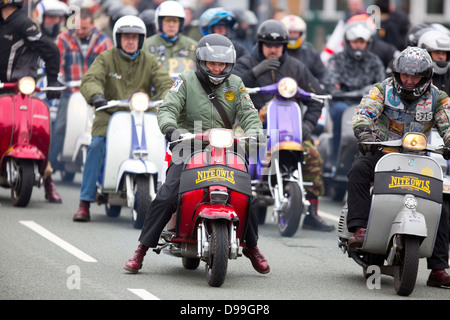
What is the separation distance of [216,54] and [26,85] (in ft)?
13.8

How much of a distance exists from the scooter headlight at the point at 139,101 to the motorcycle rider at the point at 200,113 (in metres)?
2.57

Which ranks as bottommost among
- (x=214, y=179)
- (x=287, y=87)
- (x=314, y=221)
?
(x=314, y=221)

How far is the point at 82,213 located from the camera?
41.4 ft

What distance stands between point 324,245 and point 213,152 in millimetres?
3145

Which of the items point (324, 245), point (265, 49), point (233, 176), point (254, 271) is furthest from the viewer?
point (265, 49)

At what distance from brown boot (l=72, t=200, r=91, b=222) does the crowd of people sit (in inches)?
0.6

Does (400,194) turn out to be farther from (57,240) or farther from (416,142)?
(57,240)

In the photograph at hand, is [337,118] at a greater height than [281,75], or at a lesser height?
lesser

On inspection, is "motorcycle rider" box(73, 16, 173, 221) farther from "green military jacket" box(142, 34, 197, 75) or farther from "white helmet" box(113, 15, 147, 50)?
"green military jacket" box(142, 34, 197, 75)

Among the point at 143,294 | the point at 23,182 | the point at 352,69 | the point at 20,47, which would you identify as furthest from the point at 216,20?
the point at 143,294

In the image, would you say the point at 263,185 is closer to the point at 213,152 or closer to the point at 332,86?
the point at 332,86

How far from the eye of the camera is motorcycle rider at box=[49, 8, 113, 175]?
1614 cm

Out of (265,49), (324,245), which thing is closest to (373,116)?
(324,245)

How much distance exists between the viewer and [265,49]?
1301 cm
